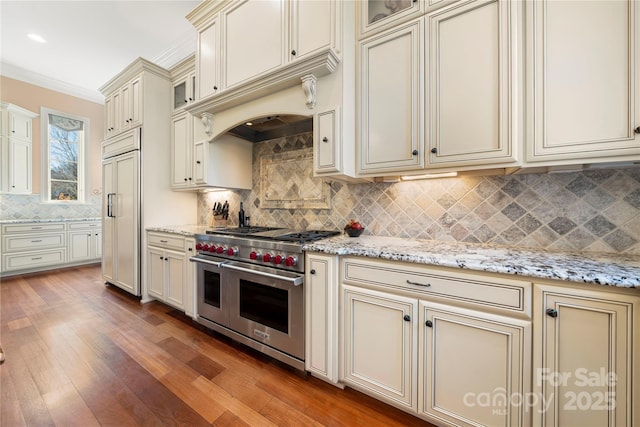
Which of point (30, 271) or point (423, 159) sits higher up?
point (423, 159)

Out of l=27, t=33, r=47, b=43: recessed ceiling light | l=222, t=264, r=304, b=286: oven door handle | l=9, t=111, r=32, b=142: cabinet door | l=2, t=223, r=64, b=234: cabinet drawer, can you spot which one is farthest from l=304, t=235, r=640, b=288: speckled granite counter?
l=9, t=111, r=32, b=142: cabinet door

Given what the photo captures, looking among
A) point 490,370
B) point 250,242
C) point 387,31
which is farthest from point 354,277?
point 387,31

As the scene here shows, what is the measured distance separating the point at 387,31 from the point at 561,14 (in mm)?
883

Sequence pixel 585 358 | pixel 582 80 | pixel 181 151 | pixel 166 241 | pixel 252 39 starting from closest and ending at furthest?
pixel 585 358 < pixel 582 80 < pixel 252 39 < pixel 166 241 < pixel 181 151

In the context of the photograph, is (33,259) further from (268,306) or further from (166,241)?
(268,306)

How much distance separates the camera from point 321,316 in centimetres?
158

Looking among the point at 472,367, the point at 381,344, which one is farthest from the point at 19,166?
the point at 472,367

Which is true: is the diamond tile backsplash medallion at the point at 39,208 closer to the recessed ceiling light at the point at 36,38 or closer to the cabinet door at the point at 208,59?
the recessed ceiling light at the point at 36,38

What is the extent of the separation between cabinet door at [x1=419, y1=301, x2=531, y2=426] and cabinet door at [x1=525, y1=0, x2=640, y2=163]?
2.94ft

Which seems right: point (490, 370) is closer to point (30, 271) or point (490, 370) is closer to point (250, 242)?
point (250, 242)

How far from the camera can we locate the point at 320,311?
1.59m

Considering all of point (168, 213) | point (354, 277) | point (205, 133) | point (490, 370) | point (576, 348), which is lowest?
point (490, 370)

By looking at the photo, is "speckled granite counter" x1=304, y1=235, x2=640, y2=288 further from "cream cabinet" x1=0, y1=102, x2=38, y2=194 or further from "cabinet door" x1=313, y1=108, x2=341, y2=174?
"cream cabinet" x1=0, y1=102, x2=38, y2=194

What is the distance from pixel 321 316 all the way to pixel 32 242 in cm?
540
